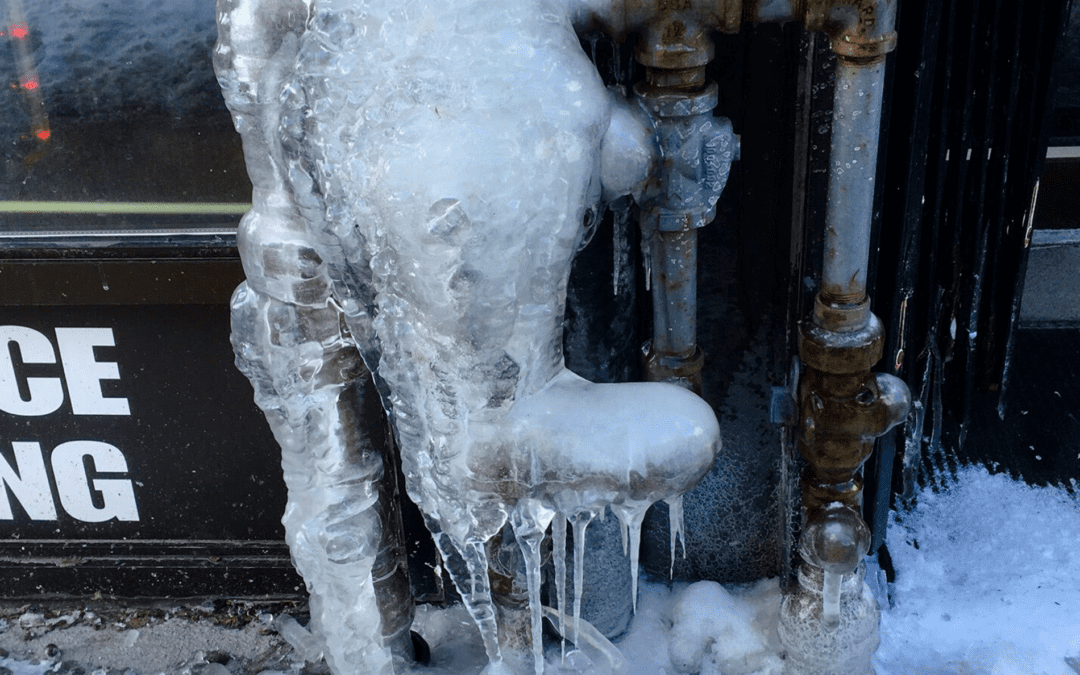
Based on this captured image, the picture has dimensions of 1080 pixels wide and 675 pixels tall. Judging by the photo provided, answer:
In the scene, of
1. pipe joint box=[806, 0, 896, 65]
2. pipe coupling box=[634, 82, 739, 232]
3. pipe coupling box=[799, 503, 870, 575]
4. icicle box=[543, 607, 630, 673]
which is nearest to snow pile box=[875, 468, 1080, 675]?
pipe coupling box=[799, 503, 870, 575]

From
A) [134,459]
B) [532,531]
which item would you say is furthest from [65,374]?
[532,531]

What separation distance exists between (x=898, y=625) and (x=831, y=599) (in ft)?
1.30

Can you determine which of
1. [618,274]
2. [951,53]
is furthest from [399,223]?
[951,53]

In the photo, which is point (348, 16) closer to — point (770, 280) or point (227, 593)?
point (770, 280)

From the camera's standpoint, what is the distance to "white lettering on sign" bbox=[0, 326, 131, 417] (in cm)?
242

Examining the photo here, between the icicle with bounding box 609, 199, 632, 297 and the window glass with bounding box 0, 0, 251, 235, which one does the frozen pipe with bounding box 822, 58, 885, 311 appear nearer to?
the icicle with bounding box 609, 199, 632, 297

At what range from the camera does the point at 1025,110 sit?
220 centimetres

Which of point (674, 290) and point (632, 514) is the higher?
point (674, 290)

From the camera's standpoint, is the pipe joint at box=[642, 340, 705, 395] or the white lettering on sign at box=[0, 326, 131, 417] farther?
the white lettering on sign at box=[0, 326, 131, 417]

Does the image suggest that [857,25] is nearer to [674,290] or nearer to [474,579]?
[674,290]

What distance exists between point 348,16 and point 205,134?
87 cm

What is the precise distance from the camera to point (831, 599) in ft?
6.84

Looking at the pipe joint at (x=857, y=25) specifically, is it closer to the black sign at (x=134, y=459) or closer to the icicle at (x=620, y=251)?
the icicle at (x=620, y=251)

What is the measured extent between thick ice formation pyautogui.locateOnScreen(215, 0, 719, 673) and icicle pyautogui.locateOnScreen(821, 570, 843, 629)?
1.70 feet
